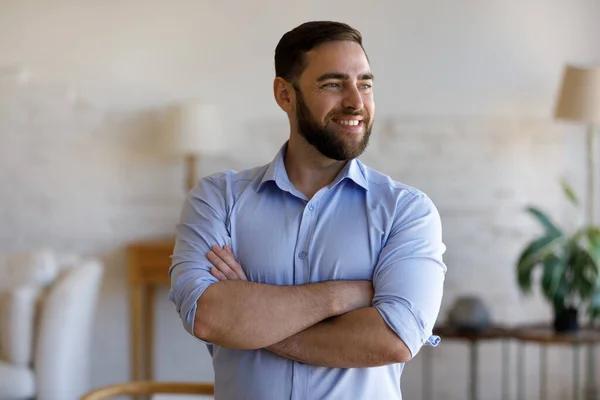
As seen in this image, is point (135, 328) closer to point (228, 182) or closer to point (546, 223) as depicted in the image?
point (546, 223)

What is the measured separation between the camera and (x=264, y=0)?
5793 mm

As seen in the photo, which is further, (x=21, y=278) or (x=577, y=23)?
(x=577, y=23)

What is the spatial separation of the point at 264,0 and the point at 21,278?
6.97ft

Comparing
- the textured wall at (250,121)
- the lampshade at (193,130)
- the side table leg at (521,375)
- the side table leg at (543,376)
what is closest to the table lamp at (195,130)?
the lampshade at (193,130)

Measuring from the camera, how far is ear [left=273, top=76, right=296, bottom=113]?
225cm

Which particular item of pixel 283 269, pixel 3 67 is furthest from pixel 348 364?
pixel 3 67

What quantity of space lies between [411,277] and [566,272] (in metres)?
3.15

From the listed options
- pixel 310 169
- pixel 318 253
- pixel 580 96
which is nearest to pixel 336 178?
pixel 310 169

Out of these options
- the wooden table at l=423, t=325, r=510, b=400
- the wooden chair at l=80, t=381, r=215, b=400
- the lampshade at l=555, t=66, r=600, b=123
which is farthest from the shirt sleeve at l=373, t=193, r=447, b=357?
the lampshade at l=555, t=66, r=600, b=123

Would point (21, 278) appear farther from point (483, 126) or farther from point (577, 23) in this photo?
point (577, 23)

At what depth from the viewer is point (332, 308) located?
206 cm

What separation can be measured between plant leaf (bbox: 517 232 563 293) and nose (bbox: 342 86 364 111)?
3118 mm

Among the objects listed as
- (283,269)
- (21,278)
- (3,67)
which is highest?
(3,67)

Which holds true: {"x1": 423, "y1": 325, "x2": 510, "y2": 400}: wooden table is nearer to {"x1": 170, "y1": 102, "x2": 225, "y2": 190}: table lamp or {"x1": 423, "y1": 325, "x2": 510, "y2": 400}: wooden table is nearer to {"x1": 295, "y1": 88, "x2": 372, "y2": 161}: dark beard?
{"x1": 170, "y1": 102, "x2": 225, "y2": 190}: table lamp
